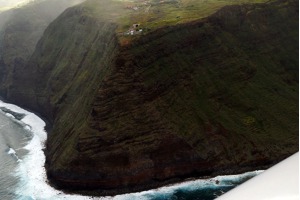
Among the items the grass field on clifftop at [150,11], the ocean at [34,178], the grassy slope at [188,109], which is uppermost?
the grass field on clifftop at [150,11]

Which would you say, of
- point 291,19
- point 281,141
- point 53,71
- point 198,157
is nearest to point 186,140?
point 198,157

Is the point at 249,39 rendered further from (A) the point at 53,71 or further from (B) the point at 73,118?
(A) the point at 53,71

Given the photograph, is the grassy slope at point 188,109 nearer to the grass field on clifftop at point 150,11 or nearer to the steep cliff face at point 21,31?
the grass field on clifftop at point 150,11

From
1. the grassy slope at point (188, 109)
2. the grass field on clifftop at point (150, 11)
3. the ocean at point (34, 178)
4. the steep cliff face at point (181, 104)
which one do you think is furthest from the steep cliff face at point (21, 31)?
the grassy slope at point (188, 109)

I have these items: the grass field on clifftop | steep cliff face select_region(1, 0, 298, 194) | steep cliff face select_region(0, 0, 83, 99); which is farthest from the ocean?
steep cliff face select_region(0, 0, 83, 99)

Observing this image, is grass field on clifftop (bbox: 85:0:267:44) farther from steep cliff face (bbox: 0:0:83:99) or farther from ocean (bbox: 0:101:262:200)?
steep cliff face (bbox: 0:0:83:99)
